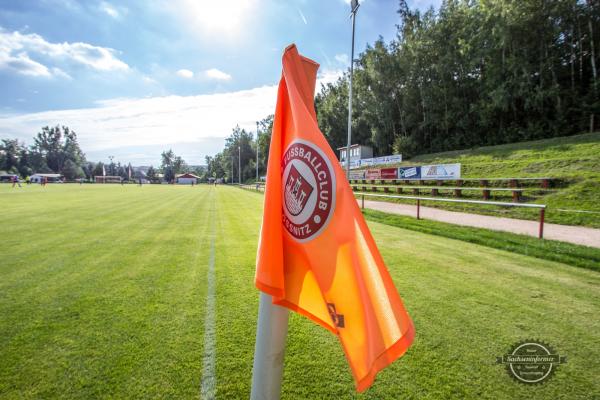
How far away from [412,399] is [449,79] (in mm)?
46373

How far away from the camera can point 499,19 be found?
3025 cm

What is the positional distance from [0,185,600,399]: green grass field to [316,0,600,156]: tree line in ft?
113

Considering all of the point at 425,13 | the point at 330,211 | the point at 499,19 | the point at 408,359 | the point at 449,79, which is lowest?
the point at 408,359

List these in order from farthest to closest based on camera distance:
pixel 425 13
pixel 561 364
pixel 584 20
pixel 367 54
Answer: pixel 367 54, pixel 425 13, pixel 584 20, pixel 561 364

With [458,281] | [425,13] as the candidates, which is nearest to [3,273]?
[458,281]

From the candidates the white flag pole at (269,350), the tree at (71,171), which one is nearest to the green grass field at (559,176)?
the white flag pole at (269,350)

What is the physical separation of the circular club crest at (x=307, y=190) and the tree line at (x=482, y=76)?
3891cm

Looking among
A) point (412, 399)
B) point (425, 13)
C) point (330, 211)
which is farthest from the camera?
point (425, 13)

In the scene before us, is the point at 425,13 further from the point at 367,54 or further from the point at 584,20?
the point at 584,20

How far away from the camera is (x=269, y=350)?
1.26 meters

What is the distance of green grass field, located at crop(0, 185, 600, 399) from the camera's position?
224 cm

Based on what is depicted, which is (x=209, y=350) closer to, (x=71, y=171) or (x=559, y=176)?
(x=559, y=176)

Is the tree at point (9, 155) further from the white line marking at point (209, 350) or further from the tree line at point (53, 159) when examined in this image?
the white line marking at point (209, 350)

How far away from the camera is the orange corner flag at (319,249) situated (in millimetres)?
1026
